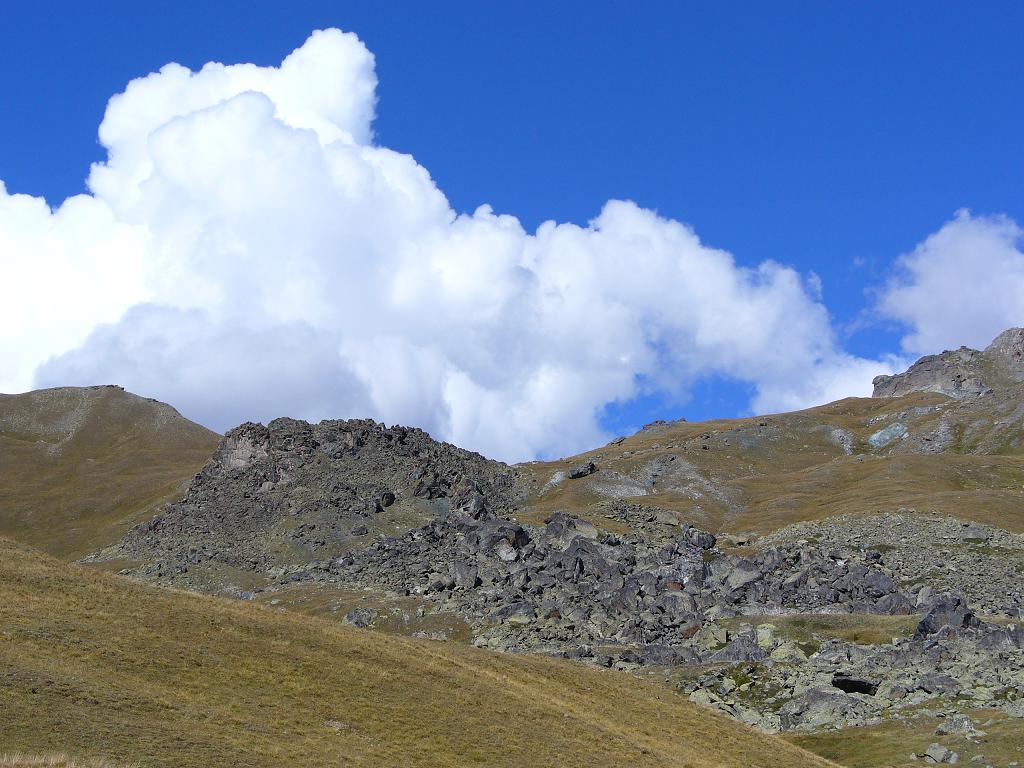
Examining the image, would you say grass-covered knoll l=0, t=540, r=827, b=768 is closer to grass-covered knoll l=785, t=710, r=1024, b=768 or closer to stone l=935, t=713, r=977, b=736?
grass-covered knoll l=785, t=710, r=1024, b=768

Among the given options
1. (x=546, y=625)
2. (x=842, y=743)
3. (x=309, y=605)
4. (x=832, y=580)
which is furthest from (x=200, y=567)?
(x=842, y=743)

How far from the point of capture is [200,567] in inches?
5418

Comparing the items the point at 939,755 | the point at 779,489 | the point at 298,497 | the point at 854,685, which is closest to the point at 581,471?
the point at 779,489

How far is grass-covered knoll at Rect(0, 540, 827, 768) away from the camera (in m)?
38.3

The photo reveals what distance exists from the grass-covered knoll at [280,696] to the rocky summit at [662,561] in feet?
56.0

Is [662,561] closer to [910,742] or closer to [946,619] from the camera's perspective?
[946,619]

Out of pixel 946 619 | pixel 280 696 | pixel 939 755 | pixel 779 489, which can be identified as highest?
pixel 779 489

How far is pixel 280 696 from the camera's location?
46438mm

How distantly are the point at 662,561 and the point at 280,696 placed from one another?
257ft

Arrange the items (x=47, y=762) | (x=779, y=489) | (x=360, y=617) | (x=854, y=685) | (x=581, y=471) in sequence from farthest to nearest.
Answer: (x=581, y=471) < (x=779, y=489) < (x=360, y=617) < (x=854, y=685) < (x=47, y=762)

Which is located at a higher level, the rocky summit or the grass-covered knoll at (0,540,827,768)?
the rocky summit

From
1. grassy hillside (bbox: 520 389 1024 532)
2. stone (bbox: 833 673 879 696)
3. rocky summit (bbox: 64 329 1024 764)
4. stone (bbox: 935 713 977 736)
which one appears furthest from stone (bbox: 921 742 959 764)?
grassy hillside (bbox: 520 389 1024 532)

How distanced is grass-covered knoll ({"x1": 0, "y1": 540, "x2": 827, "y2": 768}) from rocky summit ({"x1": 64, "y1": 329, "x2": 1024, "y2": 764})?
1706cm

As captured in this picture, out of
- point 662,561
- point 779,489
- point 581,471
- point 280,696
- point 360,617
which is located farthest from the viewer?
point 581,471
